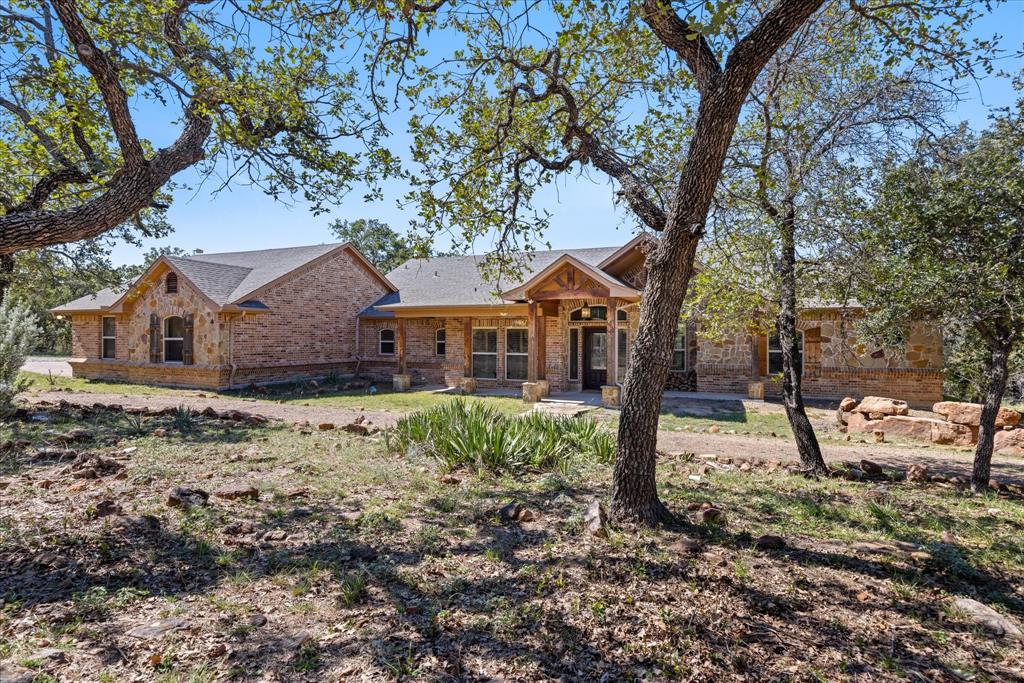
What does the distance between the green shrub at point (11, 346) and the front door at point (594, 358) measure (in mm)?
14230

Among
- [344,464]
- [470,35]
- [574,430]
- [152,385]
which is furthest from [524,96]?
[152,385]

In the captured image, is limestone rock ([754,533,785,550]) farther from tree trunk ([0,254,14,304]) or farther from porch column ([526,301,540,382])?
tree trunk ([0,254,14,304])

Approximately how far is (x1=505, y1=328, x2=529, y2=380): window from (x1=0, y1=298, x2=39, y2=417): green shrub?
42.1 feet

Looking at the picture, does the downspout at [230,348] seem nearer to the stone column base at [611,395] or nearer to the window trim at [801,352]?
the stone column base at [611,395]

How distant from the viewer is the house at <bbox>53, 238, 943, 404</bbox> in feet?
53.3

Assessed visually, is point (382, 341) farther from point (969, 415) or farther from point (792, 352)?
point (969, 415)

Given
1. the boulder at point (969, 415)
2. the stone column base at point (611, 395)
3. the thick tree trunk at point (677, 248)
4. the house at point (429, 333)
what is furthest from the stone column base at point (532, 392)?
the thick tree trunk at point (677, 248)

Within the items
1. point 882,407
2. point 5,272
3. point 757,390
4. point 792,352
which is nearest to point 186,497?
point 792,352

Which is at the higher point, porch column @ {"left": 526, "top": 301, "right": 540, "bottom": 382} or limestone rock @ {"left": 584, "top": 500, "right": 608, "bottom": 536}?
porch column @ {"left": 526, "top": 301, "right": 540, "bottom": 382}

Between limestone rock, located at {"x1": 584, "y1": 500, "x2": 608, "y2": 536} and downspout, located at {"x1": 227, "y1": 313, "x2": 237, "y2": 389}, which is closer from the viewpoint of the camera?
limestone rock, located at {"x1": 584, "y1": 500, "x2": 608, "y2": 536}

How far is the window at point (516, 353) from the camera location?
19.5m

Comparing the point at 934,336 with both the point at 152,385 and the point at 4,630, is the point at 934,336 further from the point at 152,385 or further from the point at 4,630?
the point at 152,385

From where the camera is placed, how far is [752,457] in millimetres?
8570

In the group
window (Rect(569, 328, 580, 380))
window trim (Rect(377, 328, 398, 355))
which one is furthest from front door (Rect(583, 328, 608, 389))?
window trim (Rect(377, 328, 398, 355))
